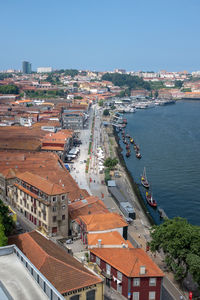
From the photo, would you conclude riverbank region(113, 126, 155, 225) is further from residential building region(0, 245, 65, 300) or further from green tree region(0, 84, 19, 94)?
green tree region(0, 84, 19, 94)

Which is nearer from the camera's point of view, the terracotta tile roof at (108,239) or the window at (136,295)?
the window at (136,295)

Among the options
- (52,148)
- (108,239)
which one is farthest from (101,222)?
(52,148)

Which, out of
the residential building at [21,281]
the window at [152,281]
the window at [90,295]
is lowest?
the window at [152,281]

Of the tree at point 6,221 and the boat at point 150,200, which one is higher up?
the tree at point 6,221

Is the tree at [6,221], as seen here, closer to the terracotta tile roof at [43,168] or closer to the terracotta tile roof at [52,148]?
the terracotta tile roof at [43,168]

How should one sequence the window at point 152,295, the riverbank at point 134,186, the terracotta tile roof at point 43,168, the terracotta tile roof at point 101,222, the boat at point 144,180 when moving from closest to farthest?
the window at point 152,295 < the terracotta tile roof at point 101,222 < the terracotta tile roof at point 43,168 < the riverbank at point 134,186 < the boat at point 144,180

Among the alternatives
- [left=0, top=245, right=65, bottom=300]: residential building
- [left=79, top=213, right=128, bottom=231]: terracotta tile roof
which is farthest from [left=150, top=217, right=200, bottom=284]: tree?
[left=0, top=245, right=65, bottom=300]: residential building

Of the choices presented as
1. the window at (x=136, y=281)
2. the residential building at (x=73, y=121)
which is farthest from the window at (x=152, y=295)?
the residential building at (x=73, y=121)
